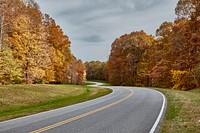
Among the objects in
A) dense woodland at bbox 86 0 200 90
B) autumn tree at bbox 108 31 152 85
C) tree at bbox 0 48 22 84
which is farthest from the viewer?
autumn tree at bbox 108 31 152 85

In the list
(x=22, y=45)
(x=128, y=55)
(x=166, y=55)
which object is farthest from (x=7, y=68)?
(x=128, y=55)

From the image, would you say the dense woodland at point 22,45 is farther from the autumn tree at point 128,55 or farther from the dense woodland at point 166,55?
the autumn tree at point 128,55

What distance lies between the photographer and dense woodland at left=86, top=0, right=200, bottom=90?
1314 inches

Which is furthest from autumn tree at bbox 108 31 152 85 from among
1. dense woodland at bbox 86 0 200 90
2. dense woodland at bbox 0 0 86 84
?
dense woodland at bbox 0 0 86 84

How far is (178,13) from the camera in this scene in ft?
121

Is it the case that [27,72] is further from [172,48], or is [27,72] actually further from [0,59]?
[172,48]

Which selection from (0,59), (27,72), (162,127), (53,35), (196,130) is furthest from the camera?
(53,35)

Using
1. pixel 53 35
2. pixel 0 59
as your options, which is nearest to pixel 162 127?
pixel 0 59

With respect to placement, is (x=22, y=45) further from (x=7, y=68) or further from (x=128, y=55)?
(x=128, y=55)

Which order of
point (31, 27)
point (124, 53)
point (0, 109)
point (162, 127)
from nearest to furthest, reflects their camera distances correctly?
1. point (162, 127)
2. point (0, 109)
3. point (31, 27)
4. point (124, 53)

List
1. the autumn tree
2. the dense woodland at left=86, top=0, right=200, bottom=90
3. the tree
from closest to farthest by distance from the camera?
the tree < the dense woodland at left=86, top=0, right=200, bottom=90 < the autumn tree

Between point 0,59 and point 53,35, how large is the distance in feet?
72.5

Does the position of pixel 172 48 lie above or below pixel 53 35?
below

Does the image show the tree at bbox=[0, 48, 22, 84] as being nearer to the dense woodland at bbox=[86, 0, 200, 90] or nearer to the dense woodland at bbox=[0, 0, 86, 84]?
the dense woodland at bbox=[0, 0, 86, 84]
